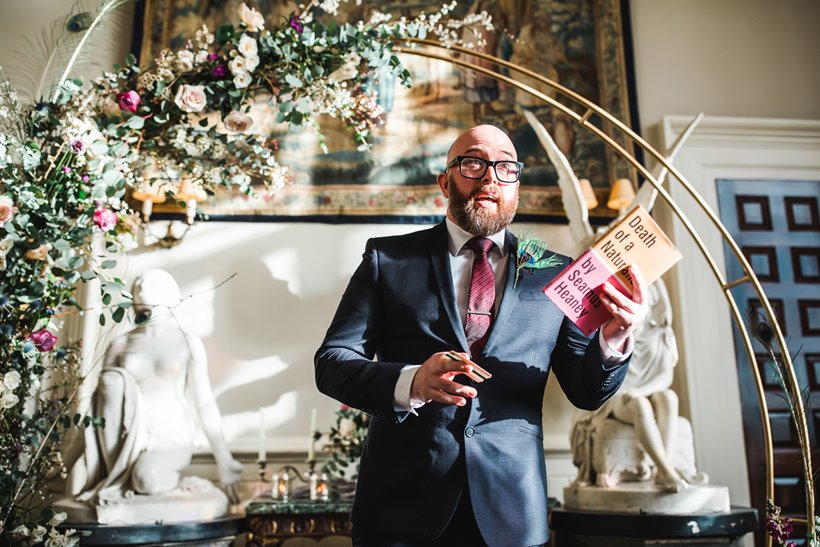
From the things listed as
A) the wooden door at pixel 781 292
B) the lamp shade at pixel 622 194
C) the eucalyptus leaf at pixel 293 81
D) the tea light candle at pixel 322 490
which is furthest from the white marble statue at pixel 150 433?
the wooden door at pixel 781 292

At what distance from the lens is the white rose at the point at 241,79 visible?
8.78 feet

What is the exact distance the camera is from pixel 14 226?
2.36 metres

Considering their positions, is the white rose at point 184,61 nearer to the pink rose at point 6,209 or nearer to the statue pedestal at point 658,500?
the pink rose at point 6,209

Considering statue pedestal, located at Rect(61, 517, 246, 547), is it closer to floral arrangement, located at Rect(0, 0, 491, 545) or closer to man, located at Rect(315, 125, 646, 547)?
floral arrangement, located at Rect(0, 0, 491, 545)

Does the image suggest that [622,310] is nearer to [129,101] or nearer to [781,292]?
[129,101]

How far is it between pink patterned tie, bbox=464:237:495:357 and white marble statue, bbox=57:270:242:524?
2.26 meters

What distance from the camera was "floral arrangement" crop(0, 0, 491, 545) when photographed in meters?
2.42

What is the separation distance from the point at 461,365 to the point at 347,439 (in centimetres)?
299

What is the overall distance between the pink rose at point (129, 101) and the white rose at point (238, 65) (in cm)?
37

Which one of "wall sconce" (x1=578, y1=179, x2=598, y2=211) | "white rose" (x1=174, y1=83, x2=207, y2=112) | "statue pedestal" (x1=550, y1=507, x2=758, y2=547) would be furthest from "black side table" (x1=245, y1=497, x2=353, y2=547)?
"wall sconce" (x1=578, y1=179, x2=598, y2=211)

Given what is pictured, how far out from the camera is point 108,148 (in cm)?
257

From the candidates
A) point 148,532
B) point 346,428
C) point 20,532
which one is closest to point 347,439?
point 346,428

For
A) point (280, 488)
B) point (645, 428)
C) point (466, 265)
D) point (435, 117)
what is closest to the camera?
point (466, 265)

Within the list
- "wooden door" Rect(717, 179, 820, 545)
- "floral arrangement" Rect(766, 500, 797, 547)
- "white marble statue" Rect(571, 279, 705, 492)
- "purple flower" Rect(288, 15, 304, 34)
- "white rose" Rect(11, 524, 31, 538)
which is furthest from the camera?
"wooden door" Rect(717, 179, 820, 545)
